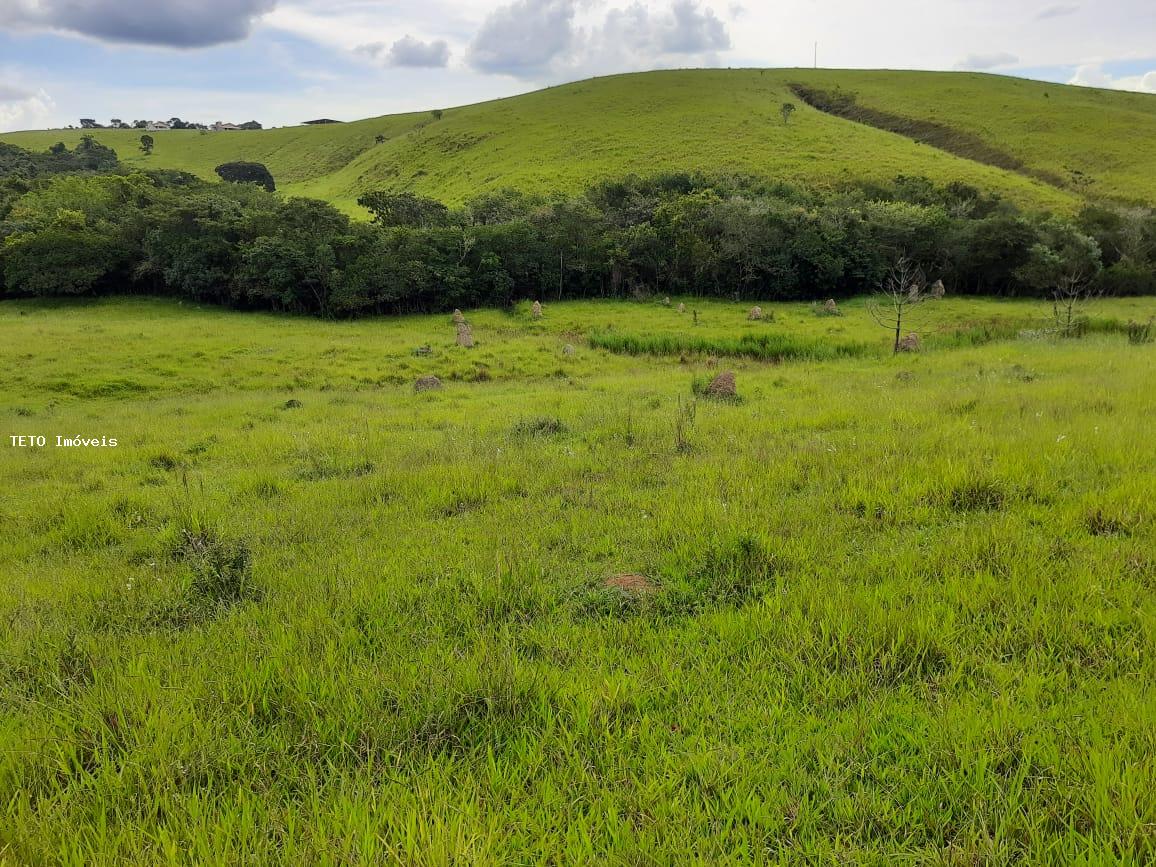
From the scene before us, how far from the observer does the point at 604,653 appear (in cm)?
361

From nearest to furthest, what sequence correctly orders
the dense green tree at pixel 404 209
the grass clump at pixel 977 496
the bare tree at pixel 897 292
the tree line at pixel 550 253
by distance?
the grass clump at pixel 977 496
the bare tree at pixel 897 292
the tree line at pixel 550 253
the dense green tree at pixel 404 209

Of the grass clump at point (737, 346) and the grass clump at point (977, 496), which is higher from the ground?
the grass clump at point (737, 346)

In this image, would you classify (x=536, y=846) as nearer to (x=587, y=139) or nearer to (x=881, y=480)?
(x=881, y=480)

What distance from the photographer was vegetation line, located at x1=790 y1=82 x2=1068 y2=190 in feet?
234

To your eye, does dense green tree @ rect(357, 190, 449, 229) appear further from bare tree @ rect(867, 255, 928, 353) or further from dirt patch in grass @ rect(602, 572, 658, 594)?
dirt patch in grass @ rect(602, 572, 658, 594)

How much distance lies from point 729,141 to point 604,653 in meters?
88.0

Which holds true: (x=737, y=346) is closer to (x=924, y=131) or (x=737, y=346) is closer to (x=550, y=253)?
(x=550, y=253)


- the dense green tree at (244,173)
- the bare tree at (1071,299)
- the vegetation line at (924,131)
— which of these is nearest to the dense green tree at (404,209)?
the bare tree at (1071,299)

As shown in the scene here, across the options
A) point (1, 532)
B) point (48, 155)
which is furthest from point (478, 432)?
point (48, 155)

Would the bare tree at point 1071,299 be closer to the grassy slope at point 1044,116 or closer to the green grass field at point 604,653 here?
the green grass field at point 604,653

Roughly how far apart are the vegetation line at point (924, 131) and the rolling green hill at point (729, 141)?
848 mm

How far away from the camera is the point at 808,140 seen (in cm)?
7775

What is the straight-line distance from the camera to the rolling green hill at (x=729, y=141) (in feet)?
223

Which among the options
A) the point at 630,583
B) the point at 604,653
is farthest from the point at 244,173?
the point at 604,653
